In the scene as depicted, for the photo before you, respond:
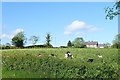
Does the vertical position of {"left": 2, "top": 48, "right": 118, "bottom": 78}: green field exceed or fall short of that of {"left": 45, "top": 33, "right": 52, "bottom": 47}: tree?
it falls short

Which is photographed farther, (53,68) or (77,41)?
(77,41)

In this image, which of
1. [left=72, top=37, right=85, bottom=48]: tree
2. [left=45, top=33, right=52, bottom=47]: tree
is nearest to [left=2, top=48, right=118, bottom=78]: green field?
[left=45, top=33, right=52, bottom=47]: tree

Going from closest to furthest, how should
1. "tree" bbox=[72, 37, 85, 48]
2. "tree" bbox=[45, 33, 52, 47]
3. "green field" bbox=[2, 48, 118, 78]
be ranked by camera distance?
"green field" bbox=[2, 48, 118, 78] → "tree" bbox=[45, 33, 52, 47] → "tree" bbox=[72, 37, 85, 48]

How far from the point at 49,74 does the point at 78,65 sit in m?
1.21

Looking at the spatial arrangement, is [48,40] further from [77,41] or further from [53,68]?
[53,68]

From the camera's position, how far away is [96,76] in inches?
445

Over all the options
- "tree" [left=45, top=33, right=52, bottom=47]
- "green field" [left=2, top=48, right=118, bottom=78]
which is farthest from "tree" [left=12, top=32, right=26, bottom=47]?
"green field" [left=2, top=48, right=118, bottom=78]

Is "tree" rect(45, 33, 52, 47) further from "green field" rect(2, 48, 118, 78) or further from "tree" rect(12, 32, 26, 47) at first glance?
"green field" rect(2, 48, 118, 78)

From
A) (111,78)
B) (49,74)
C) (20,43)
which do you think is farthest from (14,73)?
(20,43)

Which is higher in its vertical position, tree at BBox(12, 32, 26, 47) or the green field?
tree at BBox(12, 32, 26, 47)

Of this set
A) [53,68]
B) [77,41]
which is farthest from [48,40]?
[53,68]

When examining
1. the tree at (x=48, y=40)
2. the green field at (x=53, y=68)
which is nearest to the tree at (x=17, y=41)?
the tree at (x=48, y=40)

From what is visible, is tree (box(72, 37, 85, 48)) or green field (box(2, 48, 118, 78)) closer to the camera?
green field (box(2, 48, 118, 78))

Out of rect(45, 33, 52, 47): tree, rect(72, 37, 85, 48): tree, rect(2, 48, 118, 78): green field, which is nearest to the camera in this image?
rect(2, 48, 118, 78): green field
